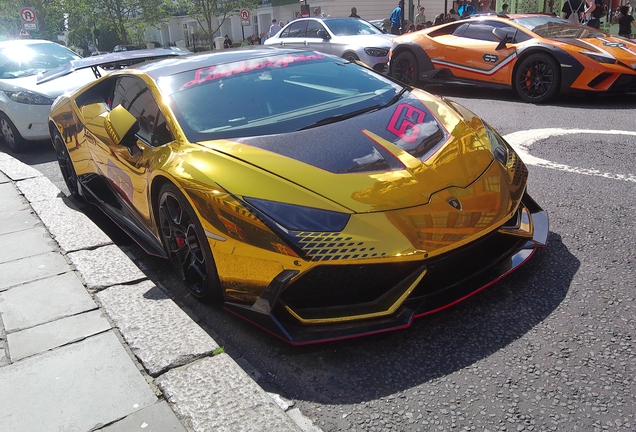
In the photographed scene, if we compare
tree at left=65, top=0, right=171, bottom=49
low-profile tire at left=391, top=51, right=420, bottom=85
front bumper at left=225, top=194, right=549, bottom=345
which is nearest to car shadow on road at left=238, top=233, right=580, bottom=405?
front bumper at left=225, top=194, right=549, bottom=345

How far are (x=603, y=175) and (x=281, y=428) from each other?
350 cm

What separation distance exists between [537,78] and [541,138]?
2.30 metres

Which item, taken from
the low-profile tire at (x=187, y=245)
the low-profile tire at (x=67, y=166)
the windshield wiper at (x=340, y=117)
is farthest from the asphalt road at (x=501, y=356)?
the low-profile tire at (x=67, y=166)

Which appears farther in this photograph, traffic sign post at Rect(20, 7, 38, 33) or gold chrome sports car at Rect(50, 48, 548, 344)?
traffic sign post at Rect(20, 7, 38, 33)

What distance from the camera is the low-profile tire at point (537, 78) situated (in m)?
7.38

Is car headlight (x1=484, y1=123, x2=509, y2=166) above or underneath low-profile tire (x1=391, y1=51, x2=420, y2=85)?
above

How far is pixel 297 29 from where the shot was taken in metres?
12.3

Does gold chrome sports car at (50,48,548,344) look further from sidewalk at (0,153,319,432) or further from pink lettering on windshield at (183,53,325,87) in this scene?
sidewalk at (0,153,319,432)

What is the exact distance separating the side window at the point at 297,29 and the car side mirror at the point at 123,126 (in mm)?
9285

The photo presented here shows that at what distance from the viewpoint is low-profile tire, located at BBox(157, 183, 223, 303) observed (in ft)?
8.96

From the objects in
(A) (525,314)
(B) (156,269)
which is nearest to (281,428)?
(A) (525,314)

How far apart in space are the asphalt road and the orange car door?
497cm

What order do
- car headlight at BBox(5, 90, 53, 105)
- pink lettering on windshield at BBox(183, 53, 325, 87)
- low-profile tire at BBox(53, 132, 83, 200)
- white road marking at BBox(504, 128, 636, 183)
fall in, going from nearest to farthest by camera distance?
pink lettering on windshield at BBox(183, 53, 325, 87) < white road marking at BBox(504, 128, 636, 183) < low-profile tire at BBox(53, 132, 83, 200) < car headlight at BBox(5, 90, 53, 105)

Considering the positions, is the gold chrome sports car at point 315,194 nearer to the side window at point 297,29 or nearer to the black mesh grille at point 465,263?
the black mesh grille at point 465,263
